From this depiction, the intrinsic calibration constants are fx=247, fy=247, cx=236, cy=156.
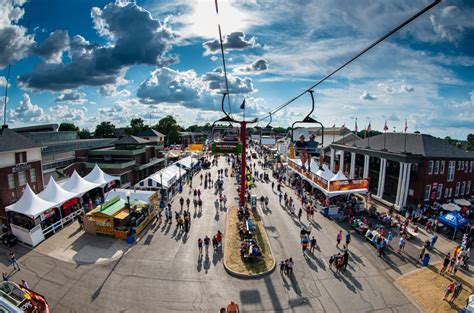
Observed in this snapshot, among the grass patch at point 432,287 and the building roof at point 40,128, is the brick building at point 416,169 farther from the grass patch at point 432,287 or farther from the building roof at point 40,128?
the building roof at point 40,128

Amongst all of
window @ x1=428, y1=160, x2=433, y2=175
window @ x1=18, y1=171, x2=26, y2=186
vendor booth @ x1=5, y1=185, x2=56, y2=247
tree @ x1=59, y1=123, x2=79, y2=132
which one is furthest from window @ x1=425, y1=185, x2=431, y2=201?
tree @ x1=59, y1=123, x2=79, y2=132

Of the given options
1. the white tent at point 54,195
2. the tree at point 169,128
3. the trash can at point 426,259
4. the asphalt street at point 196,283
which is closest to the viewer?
the asphalt street at point 196,283

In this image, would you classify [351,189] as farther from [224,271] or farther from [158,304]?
[158,304]

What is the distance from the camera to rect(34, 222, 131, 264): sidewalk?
53.0 ft

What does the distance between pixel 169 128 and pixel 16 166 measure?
77096 mm

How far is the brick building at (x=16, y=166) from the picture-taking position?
22.5 metres

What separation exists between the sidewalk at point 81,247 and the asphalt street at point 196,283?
583 mm

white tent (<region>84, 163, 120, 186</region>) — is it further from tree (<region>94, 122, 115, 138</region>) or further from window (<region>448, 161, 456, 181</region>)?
tree (<region>94, 122, 115, 138</region>)

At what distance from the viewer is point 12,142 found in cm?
2398

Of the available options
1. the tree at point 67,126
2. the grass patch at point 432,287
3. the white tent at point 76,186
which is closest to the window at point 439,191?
the grass patch at point 432,287

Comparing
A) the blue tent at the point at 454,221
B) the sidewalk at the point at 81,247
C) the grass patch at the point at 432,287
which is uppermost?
the blue tent at the point at 454,221

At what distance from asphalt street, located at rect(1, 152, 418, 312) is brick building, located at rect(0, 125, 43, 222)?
9.41 m

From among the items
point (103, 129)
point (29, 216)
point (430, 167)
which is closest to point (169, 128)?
point (103, 129)

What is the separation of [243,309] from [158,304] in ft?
13.7
